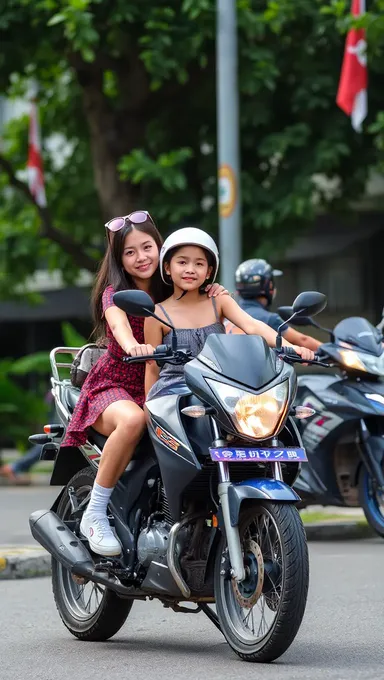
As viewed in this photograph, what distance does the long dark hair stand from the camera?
662cm

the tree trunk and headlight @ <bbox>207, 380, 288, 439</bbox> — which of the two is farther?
the tree trunk

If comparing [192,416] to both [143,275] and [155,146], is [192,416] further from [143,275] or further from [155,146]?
[155,146]

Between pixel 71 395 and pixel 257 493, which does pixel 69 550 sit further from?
pixel 257 493

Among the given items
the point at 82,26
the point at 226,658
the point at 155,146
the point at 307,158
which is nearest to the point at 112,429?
the point at 226,658

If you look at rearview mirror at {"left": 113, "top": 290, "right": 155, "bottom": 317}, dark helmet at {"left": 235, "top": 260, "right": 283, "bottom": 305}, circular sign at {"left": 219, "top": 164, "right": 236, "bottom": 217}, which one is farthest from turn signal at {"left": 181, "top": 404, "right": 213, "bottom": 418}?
circular sign at {"left": 219, "top": 164, "right": 236, "bottom": 217}

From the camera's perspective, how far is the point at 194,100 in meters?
19.6

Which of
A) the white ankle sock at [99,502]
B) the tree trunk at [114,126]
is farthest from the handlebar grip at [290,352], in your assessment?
the tree trunk at [114,126]

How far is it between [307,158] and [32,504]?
533 centimetres

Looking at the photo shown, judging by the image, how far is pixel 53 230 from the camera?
20.8 metres

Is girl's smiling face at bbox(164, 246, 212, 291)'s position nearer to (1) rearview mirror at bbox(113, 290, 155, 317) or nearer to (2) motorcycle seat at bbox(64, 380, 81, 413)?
(1) rearview mirror at bbox(113, 290, 155, 317)

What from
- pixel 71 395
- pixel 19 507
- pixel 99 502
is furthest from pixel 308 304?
pixel 19 507

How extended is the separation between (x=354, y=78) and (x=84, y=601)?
432 inches

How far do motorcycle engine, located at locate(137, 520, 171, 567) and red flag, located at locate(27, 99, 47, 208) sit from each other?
48.8ft

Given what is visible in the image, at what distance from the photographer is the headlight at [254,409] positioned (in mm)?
5547
